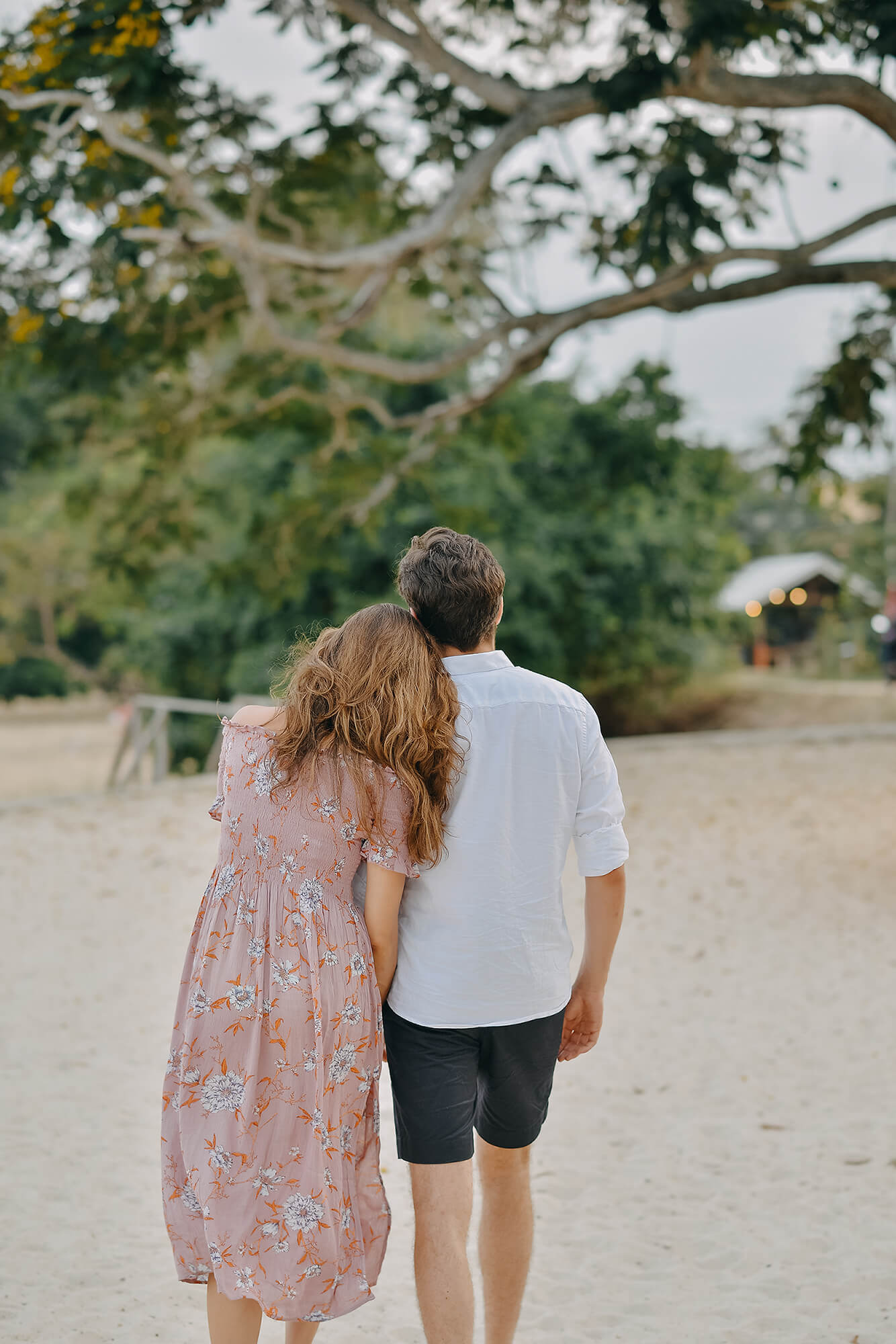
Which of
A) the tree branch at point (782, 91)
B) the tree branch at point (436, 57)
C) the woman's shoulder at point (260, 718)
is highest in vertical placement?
the tree branch at point (436, 57)

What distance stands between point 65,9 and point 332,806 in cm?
606

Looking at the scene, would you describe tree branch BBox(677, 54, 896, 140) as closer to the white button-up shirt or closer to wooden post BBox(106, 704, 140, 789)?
the white button-up shirt

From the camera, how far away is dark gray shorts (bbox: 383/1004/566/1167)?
211 centimetres

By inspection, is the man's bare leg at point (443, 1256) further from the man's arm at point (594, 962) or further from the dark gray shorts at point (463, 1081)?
the man's arm at point (594, 962)

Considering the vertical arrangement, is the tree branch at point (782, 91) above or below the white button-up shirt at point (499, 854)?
above

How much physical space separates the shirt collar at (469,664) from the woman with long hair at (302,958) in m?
0.05

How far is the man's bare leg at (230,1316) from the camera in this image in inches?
83.5

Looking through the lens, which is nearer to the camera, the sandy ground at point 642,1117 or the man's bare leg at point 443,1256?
the man's bare leg at point 443,1256

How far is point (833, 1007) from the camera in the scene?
17.3ft

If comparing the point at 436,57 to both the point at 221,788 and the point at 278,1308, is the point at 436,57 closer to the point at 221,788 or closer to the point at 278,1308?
the point at 221,788

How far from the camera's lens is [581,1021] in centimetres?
233

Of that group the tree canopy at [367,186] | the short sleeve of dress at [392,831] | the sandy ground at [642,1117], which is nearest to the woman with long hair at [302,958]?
the short sleeve of dress at [392,831]

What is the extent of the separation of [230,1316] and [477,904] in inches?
34.3

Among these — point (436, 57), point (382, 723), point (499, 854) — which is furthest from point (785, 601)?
point (382, 723)
